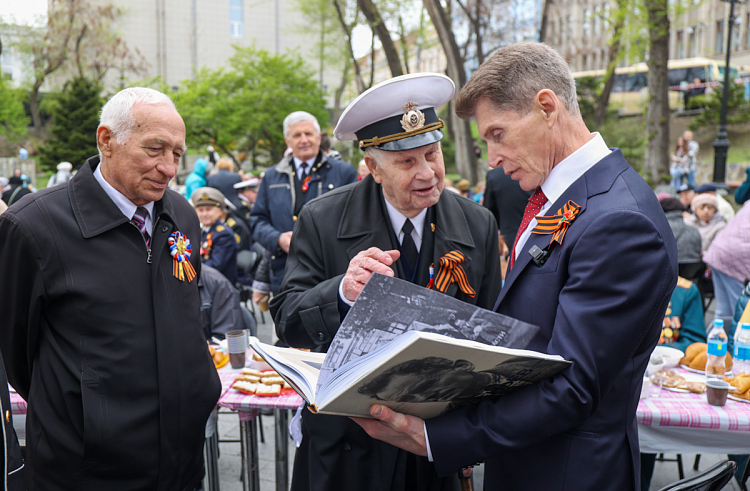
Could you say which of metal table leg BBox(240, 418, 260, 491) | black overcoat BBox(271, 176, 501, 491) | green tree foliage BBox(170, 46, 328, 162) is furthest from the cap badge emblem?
green tree foliage BBox(170, 46, 328, 162)

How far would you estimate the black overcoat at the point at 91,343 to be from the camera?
1945 mm

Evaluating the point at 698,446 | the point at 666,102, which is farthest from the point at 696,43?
the point at 698,446

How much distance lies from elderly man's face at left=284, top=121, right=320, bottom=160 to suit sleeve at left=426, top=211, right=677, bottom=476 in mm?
3939

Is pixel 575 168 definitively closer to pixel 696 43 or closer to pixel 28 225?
pixel 28 225

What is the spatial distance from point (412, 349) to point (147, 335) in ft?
4.34

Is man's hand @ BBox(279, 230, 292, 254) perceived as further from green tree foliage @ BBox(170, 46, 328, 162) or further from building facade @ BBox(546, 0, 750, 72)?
building facade @ BBox(546, 0, 750, 72)

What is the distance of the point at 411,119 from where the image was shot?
2.04 m

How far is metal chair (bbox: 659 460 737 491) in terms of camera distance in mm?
1700

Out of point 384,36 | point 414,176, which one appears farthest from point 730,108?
point 414,176

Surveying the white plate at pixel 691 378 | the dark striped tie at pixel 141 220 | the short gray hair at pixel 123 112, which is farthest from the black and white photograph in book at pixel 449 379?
the white plate at pixel 691 378

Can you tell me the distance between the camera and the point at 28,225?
1932 millimetres

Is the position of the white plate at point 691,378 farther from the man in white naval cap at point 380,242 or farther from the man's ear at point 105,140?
the man's ear at point 105,140

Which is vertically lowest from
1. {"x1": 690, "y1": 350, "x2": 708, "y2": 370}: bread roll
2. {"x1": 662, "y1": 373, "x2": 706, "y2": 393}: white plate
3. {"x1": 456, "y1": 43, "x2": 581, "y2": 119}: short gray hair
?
{"x1": 662, "y1": 373, "x2": 706, "y2": 393}: white plate

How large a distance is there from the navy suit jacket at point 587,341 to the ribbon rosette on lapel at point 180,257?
124 cm
